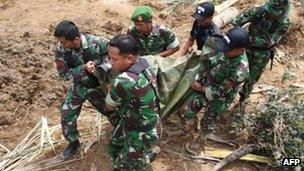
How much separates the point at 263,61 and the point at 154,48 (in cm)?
147

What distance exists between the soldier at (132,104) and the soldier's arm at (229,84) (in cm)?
94

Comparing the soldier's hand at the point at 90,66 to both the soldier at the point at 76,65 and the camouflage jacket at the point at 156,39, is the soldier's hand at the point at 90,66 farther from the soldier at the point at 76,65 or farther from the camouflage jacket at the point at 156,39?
the camouflage jacket at the point at 156,39

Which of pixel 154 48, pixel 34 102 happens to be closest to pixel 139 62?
pixel 154 48

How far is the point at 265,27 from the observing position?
5.84m

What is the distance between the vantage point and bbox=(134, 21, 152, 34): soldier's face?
17.9ft

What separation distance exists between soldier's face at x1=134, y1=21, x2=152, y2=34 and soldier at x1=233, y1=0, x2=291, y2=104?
1227mm

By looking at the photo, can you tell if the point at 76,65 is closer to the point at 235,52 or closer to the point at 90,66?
the point at 90,66

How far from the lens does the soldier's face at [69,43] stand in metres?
4.71

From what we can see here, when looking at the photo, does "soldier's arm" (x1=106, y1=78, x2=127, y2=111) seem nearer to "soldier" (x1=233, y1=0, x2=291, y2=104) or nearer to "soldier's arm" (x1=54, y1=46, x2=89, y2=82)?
"soldier's arm" (x1=54, y1=46, x2=89, y2=82)

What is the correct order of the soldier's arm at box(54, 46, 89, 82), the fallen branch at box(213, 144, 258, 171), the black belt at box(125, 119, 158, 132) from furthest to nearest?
the fallen branch at box(213, 144, 258, 171)
the soldier's arm at box(54, 46, 89, 82)
the black belt at box(125, 119, 158, 132)

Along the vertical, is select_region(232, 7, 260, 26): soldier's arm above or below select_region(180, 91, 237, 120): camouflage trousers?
above

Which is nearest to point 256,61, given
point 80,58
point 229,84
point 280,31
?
point 280,31

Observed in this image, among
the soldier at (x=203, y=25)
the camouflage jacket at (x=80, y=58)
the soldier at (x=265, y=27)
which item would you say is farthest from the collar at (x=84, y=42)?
the soldier at (x=265, y=27)
